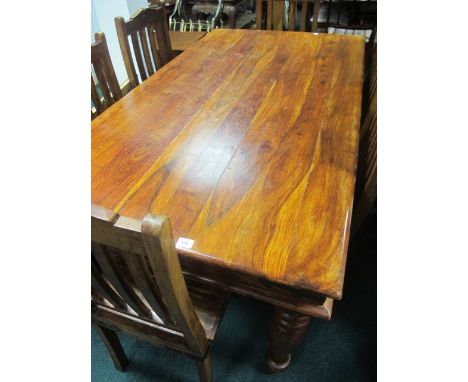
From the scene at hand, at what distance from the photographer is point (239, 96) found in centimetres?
121

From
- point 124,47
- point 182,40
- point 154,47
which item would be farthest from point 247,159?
point 182,40

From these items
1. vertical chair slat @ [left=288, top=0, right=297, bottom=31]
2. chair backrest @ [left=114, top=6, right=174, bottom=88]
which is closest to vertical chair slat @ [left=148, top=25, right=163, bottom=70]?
chair backrest @ [left=114, top=6, right=174, bottom=88]

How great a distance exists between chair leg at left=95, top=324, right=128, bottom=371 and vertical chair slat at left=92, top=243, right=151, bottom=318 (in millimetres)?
274

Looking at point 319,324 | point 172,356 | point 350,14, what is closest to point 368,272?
point 319,324

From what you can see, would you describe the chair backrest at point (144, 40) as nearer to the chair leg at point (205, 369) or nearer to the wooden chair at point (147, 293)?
the wooden chair at point (147, 293)

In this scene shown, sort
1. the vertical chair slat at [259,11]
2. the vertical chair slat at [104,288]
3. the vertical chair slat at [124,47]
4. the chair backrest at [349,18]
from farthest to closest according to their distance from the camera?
the chair backrest at [349,18], the vertical chair slat at [259,11], the vertical chair slat at [124,47], the vertical chair slat at [104,288]

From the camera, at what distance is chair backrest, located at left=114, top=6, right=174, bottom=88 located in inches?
55.1

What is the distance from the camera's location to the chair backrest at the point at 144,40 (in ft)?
4.59

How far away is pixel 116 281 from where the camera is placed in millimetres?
612

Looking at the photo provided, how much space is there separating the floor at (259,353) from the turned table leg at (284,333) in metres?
0.10

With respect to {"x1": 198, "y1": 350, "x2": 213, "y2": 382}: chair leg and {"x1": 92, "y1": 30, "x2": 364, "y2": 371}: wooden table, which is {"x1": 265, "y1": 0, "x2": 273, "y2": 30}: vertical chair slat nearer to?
{"x1": 92, "y1": 30, "x2": 364, "y2": 371}: wooden table

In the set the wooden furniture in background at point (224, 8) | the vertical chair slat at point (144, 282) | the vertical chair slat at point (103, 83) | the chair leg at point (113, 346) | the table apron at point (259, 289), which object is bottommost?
the chair leg at point (113, 346)

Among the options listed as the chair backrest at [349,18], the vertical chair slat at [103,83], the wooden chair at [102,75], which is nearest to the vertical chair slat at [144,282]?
the wooden chair at [102,75]
